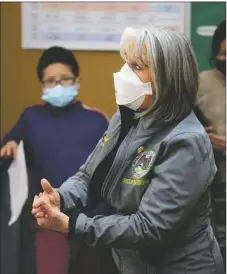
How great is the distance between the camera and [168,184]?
1092 mm

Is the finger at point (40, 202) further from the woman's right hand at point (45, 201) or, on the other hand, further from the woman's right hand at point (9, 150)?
the woman's right hand at point (9, 150)

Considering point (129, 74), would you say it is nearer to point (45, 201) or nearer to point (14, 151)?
point (45, 201)

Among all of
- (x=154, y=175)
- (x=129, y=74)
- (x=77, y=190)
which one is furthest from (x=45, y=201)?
(x=129, y=74)

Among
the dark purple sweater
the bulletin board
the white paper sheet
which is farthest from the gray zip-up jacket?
the bulletin board

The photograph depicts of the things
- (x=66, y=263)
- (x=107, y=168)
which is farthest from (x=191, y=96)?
(x=66, y=263)

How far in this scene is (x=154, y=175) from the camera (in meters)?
1.13

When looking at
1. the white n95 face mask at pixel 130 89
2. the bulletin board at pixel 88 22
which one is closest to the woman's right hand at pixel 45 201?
the white n95 face mask at pixel 130 89

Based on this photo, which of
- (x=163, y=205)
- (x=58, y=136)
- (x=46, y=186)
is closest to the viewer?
(x=163, y=205)

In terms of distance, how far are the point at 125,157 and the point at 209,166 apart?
0.22 metres

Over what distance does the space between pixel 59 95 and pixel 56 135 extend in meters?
0.18

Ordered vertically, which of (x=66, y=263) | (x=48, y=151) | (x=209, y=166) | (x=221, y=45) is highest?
Result: (x=221, y=45)

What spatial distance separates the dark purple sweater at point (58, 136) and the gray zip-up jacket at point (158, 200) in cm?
55

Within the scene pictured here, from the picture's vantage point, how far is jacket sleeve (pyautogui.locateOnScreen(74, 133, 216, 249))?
109cm

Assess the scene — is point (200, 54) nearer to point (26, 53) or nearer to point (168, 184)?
point (26, 53)
